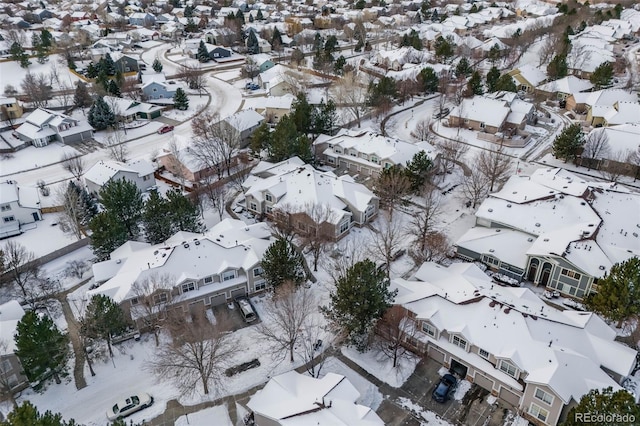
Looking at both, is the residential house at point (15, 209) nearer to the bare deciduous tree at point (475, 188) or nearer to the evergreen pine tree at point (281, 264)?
the evergreen pine tree at point (281, 264)

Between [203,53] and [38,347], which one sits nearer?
[38,347]

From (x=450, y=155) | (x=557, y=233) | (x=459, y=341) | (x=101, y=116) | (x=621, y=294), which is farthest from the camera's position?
(x=101, y=116)

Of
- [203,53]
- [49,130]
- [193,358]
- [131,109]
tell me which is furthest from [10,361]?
[203,53]

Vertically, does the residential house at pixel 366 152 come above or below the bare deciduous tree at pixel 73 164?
above

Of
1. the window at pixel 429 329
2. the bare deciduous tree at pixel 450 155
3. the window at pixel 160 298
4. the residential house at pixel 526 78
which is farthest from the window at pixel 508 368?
the residential house at pixel 526 78

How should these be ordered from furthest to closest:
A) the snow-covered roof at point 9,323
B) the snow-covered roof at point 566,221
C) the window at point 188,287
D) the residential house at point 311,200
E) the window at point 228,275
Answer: the residential house at point 311,200
the snow-covered roof at point 566,221
the window at point 228,275
the window at point 188,287
the snow-covered roof at point 9,323

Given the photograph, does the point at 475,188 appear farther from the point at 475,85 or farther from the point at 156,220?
the point at 475,85

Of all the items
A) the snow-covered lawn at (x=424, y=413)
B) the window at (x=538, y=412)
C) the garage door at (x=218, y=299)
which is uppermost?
the window at (x=538, y=412)

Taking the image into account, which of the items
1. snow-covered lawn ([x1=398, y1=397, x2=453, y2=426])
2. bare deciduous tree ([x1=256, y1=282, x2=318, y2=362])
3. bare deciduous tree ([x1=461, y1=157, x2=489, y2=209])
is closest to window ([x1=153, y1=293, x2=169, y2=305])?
bare deciduous tree ([x1=256, y1=282, x2=318, y2=362])
